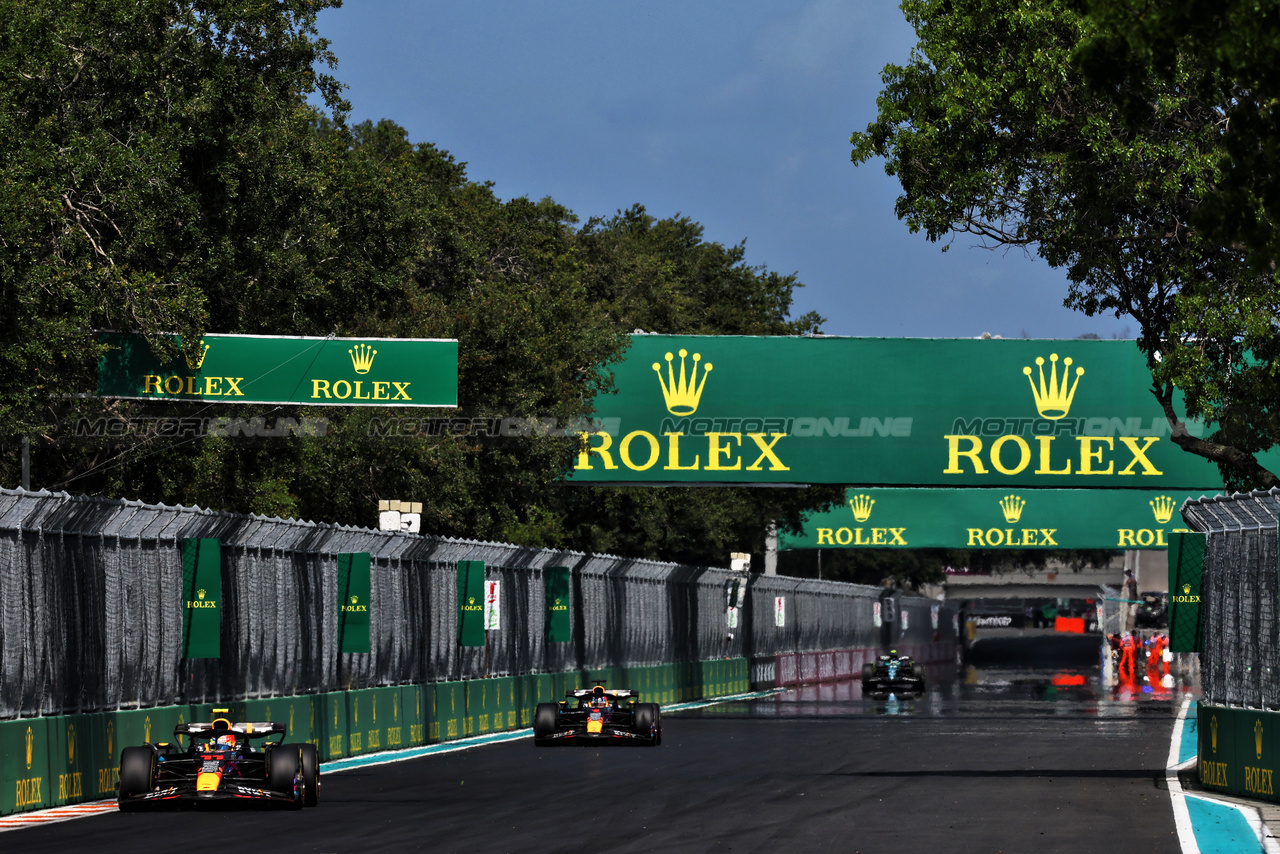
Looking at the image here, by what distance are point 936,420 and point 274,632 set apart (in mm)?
16759

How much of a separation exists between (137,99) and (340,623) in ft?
24.7

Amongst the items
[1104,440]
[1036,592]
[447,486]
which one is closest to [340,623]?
[447,486]

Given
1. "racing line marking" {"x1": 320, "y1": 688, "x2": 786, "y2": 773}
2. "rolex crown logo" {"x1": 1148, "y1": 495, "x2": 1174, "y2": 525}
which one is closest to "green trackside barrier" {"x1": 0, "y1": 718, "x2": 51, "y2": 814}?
"racing line marking" {"x1": 320, "y1": 688, "x2": 786, "y2": 773}

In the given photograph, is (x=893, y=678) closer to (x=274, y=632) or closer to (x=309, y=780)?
(x=274, y=632)

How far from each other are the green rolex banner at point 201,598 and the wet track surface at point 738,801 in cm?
212

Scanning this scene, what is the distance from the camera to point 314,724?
23703 mm

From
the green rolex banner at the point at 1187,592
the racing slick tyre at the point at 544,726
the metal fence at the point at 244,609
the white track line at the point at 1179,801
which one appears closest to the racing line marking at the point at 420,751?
the racing slick tyre at the point at 544,726

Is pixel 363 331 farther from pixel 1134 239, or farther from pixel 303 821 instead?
pixel 303 821

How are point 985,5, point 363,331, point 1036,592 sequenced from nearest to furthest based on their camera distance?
1. point 985,5
2. point 363,331
3. point 1036,592

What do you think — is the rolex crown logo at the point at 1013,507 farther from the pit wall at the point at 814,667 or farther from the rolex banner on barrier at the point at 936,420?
the rolex banner on barrier at the point at 936,420

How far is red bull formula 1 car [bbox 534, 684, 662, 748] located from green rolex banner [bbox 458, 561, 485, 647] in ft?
12.1

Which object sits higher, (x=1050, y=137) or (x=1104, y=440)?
(x=1050, y=137)

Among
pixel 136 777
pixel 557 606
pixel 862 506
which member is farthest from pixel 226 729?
pixel 862 506

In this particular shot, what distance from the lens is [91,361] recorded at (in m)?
24.6
